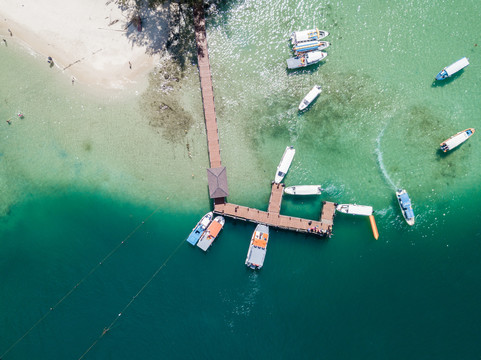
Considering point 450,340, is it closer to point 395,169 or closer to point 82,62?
point 395,169

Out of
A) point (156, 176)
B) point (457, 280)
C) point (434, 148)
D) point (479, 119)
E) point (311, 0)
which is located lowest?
point (156, 176)

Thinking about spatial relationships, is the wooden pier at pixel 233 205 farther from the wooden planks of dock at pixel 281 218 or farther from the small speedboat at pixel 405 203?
the small speedboat at pixel 405 203

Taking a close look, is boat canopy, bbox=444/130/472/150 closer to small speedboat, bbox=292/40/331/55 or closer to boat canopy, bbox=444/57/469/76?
boat canopy, bbox=444/57/469/76

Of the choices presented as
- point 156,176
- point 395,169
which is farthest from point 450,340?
point 156,176

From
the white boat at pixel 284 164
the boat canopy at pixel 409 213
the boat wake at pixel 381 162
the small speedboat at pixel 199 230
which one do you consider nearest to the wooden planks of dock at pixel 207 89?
the small speedboat at pixel 199 230

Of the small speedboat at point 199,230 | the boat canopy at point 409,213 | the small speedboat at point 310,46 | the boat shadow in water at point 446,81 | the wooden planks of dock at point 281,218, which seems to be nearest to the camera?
the small speedboat at point 310,46

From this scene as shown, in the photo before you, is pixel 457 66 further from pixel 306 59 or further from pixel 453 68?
pixel 306 59

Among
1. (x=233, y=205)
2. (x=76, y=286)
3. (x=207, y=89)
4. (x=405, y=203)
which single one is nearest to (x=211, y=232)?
(x=233, y=205)
